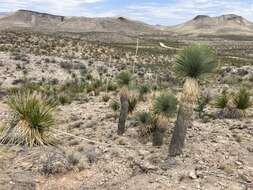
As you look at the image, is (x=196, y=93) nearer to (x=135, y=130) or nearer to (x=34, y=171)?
(x=135, y=130)

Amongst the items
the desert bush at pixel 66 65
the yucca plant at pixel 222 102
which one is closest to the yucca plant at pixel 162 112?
the yucca plant at pixel 222 102

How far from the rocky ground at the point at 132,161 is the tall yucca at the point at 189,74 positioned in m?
0.54

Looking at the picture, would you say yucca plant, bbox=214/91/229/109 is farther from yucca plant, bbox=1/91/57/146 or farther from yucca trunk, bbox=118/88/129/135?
yucca plant, bbox=1/91/57/146

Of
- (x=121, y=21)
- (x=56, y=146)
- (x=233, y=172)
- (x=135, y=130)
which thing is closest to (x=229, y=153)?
(x=233, y=172)

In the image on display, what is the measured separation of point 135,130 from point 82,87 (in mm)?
10925

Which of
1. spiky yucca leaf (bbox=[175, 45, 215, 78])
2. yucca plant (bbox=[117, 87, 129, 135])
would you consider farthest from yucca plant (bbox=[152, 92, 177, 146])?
yucca plant (bbox=[117, 87, 129, 135])

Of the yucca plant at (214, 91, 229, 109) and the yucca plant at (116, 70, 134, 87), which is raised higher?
the yucca plant at (116, 70, 134, 87)

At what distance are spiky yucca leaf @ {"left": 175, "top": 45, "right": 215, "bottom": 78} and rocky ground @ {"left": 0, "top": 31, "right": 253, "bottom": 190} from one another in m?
2.07

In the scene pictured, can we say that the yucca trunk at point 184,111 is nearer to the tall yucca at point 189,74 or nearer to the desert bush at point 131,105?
the tall yucca at point 189,74

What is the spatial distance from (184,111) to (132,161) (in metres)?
1.76

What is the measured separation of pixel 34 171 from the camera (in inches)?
352

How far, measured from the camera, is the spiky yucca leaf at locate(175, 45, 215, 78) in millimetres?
9055

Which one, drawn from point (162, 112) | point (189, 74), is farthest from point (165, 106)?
point (189, 74)

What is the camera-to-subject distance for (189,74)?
359 inches
